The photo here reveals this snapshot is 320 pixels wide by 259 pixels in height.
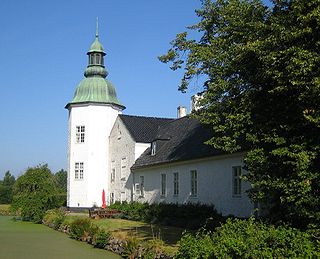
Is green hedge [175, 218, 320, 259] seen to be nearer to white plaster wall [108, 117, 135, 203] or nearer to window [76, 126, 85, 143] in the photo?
white plaster wall [108, 117, 135, 203]

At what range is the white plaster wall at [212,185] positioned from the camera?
21.8 m

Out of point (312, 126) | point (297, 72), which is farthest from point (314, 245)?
point (297, 72)

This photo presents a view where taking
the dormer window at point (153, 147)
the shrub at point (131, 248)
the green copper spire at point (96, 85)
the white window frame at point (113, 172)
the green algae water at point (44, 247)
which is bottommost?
the green algae water at point (44, 247)

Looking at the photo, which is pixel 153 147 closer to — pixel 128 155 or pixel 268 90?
pixel 128 155

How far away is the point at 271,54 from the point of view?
36.9ft

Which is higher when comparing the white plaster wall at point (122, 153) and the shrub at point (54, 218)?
the white plaster wall at point (122, 153)

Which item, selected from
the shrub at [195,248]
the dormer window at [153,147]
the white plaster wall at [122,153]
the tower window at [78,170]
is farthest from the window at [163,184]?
the shrub at [195,248]

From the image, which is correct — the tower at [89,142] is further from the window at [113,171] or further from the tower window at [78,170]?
the window at [113,171]

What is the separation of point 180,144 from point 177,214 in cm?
623

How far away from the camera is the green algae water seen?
17225 mm

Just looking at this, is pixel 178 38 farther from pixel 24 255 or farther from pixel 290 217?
pixel 24 255

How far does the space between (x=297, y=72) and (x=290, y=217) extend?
3.96m

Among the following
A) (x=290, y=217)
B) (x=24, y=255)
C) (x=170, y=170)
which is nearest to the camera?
(x=290, y=217)

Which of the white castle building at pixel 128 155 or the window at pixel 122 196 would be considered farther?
the window at pixel 122 196
